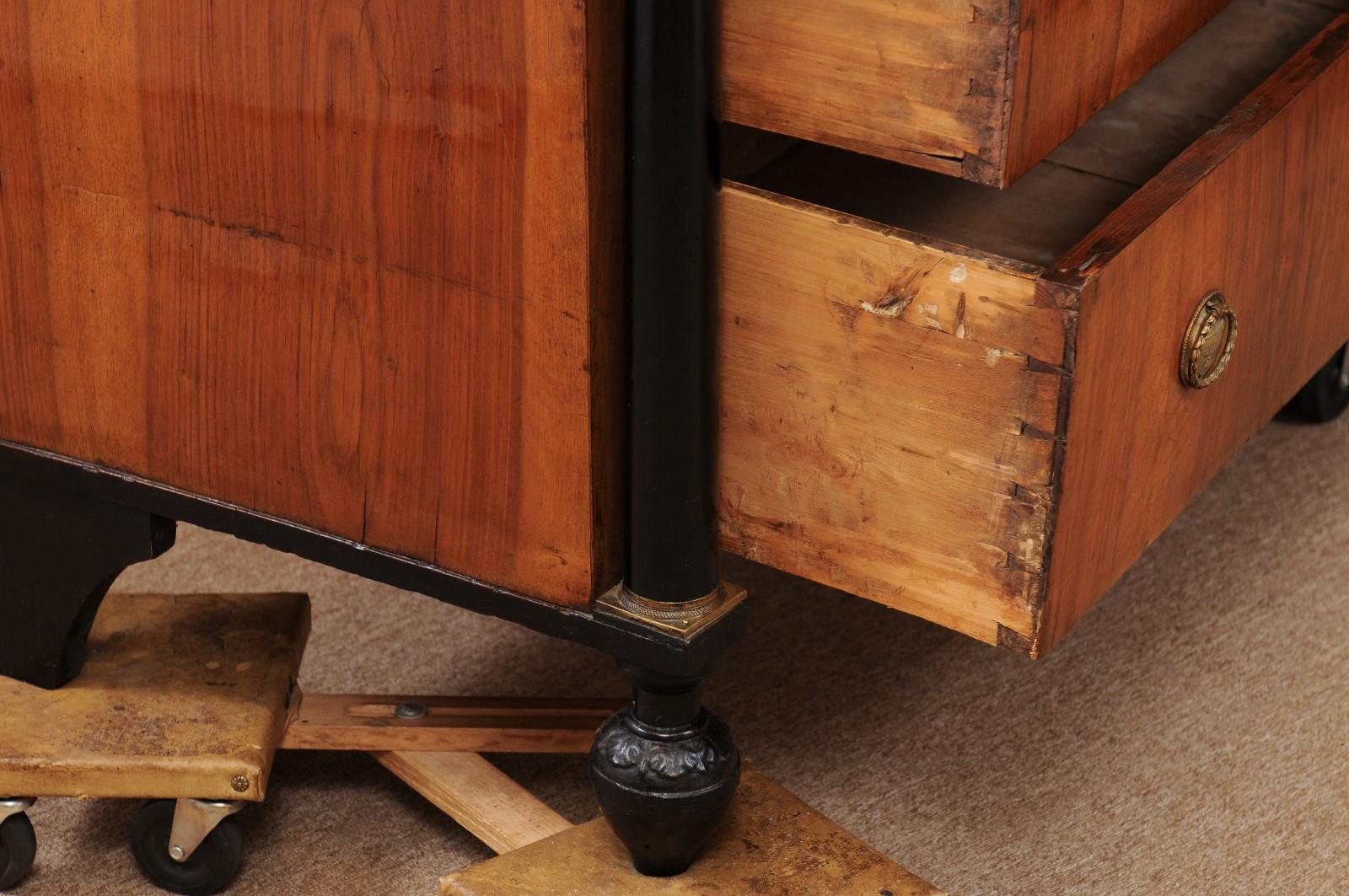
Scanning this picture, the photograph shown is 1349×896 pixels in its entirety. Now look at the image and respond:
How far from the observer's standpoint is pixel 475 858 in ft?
3.76

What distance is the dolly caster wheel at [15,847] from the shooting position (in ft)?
3.62

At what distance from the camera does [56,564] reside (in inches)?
43.4

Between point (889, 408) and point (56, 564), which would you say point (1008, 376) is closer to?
point (889, 408)

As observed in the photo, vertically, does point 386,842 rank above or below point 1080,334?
below

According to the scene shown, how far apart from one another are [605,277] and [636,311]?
2cm

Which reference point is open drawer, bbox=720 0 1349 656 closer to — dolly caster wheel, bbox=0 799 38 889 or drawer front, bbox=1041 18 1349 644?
drawer front, bbox=1041 18 1349 644

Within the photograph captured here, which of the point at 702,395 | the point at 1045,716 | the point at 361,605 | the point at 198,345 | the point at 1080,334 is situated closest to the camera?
the point at 1080,334

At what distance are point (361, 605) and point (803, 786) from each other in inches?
15.6

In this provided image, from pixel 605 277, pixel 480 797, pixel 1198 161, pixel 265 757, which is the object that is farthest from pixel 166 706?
pixel 1198 161

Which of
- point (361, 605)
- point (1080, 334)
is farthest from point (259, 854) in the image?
point (1080, 334)

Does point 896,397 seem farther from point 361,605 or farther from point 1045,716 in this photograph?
point 361,605

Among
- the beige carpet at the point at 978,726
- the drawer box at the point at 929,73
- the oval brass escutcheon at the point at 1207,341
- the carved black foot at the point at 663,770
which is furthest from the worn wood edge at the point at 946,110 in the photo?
the beige carpet at the point at 978,726

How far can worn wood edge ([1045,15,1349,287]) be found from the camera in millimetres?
796

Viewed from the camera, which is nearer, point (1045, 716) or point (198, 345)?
point (198, 345)
